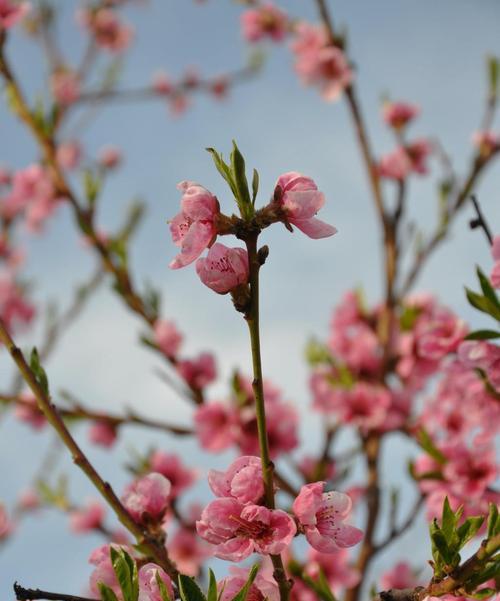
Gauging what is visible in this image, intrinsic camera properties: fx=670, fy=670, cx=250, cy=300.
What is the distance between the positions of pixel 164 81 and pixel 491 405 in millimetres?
8249

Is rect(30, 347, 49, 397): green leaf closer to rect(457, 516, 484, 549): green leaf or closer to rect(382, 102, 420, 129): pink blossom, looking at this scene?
rect(457, 516, 484, 549): green leaf

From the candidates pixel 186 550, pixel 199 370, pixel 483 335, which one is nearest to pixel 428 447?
pixel 483 335

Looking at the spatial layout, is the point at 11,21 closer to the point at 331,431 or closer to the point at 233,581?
the point at 233,581

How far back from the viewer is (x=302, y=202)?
99 centimetres

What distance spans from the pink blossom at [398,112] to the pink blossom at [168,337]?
89.8 inches

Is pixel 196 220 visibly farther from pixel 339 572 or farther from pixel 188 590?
pixel 339 572

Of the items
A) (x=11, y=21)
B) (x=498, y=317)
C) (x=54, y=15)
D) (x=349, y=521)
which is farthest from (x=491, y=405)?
(x=54, y=15)

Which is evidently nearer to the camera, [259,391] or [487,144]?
[259,391]

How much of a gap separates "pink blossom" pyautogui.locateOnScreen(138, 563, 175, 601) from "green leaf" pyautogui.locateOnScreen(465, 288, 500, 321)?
0.73 metres

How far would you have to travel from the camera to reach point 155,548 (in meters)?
1.04

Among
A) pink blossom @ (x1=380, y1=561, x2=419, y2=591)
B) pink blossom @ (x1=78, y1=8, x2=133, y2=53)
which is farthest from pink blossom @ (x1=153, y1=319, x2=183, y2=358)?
pink blossom @ (x1=78, y1=8, x2=133, y2=53)

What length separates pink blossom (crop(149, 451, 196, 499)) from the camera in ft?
10.3

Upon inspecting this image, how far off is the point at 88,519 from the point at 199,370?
1643 mm

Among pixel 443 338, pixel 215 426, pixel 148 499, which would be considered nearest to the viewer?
pixel 148 499
